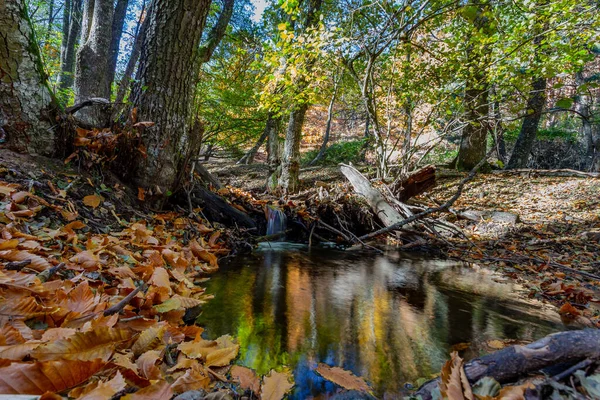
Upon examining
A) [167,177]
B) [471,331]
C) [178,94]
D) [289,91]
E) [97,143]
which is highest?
[289,91]

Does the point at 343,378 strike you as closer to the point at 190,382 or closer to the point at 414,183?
the point at 190,382

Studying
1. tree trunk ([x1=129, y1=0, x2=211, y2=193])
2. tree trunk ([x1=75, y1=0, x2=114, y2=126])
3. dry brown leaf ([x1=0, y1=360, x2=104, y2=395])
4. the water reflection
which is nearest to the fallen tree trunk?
the water reflection

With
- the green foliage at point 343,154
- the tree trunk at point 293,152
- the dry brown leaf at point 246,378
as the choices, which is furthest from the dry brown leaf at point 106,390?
the green foliage at point 343,154

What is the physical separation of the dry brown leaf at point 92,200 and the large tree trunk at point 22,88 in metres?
0.60

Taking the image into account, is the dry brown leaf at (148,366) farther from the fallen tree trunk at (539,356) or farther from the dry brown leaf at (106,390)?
the fallen tree trunk at (539,356)

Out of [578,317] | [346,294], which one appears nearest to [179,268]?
[346,294]

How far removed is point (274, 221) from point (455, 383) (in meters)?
4.20

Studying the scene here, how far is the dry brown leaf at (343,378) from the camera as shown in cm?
133

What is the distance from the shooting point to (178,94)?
3.50m

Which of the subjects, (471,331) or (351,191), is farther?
(351,191)

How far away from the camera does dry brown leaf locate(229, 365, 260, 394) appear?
3.99 feet

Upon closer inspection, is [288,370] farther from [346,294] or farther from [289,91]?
[289,91]

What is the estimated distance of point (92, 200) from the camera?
9.21 feet

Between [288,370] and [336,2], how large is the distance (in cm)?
821
